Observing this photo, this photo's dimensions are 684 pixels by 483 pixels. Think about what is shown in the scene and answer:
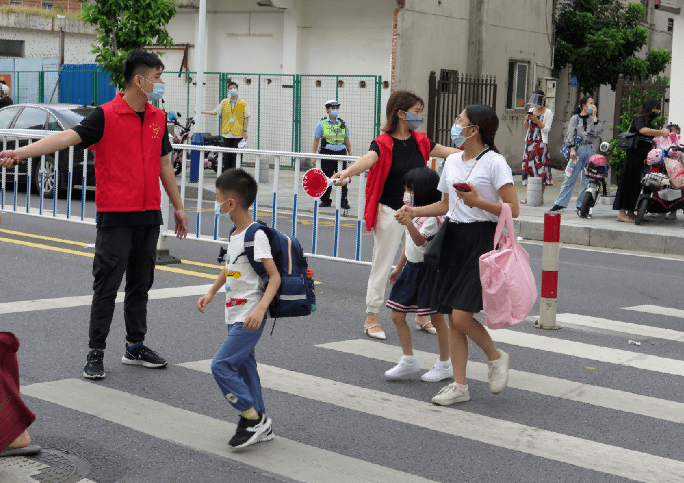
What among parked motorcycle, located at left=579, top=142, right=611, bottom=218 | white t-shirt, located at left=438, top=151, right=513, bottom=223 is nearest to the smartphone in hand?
white t-shirt, located at left=438, top=151, right=513, bottom=223

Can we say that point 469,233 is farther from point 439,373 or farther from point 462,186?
point 439,373

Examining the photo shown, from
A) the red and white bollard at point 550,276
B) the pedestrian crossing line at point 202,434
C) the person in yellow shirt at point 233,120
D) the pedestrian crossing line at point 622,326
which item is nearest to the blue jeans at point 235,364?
the pedestrian crossing line at point 202,434

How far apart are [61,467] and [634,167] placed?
38.2ft

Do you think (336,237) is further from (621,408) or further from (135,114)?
(621,408)

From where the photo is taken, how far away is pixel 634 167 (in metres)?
14.5

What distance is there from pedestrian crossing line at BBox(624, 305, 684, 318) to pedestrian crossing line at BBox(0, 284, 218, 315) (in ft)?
12.5

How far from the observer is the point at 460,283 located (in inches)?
222

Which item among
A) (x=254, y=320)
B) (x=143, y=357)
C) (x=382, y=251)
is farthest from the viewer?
(x=382, y=251)

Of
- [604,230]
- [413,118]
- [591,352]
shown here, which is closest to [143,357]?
[413,118]

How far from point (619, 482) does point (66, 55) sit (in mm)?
41854

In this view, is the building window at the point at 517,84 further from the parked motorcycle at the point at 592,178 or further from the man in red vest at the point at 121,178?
the man in red vest at the point at 121,178

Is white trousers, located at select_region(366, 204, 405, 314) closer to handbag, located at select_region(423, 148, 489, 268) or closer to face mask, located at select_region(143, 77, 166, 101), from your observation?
handbag, located at select_region(423, 148, 489, 268)

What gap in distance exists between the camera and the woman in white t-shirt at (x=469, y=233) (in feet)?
18.2

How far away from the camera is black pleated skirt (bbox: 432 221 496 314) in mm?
5566
